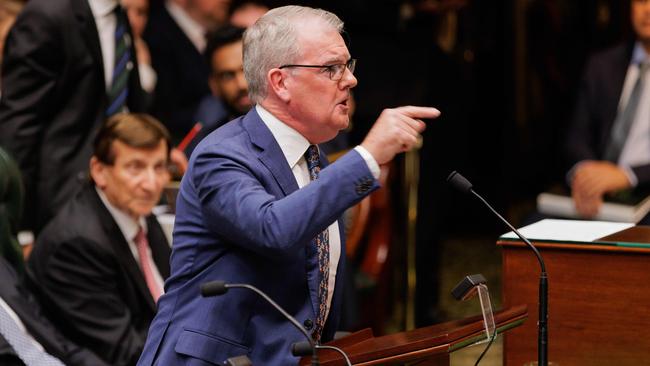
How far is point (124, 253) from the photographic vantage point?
12.6 feet

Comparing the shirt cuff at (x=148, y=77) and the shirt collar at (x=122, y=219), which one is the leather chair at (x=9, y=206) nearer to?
the shirt collar at (x=122, y=219)

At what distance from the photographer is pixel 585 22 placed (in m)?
9.40

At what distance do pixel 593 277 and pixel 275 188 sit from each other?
2.72ft

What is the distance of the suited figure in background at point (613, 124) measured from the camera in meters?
4.97

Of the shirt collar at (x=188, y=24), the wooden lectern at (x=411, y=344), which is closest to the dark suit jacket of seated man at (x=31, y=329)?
the wooden lectern at (x=411, y=344)

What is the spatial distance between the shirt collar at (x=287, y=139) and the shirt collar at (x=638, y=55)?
9.49ft

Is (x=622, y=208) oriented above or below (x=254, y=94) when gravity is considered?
below

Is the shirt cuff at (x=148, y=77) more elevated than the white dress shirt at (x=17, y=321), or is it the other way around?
the shirt cuff at (x=148, y=77)

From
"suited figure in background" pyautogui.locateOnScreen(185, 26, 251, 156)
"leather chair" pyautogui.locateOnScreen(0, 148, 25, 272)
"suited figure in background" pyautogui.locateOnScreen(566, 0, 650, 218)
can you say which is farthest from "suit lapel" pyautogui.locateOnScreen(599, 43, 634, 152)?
"leather chair" pyautogui.locateOnScreen(0, 148, 25, 272)

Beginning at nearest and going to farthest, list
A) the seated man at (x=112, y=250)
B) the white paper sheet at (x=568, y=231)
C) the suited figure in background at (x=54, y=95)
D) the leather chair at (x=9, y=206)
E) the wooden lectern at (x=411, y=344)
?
the wooden lectern at (x=411, y=344)
the white paper sheet at (x=568, y=231)
the leather chair at (x=9, y=206)
the seated man at (x=112, y=250)
the suited figure in background at (x=54, y=95)

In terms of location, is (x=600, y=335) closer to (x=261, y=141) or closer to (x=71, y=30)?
(x=261, y=141)

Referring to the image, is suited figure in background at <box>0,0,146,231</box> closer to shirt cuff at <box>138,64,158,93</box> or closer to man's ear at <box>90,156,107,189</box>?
man's ear at <box>90,156,107,189</box>

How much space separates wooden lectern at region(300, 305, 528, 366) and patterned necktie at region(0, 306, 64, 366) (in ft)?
3.32

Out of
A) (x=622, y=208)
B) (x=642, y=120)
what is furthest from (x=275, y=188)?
(x=642, y=120)
